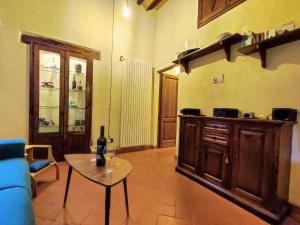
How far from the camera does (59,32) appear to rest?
3.53 meters

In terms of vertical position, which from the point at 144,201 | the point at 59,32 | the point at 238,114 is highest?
the point at 59,32

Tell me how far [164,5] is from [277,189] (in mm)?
4428

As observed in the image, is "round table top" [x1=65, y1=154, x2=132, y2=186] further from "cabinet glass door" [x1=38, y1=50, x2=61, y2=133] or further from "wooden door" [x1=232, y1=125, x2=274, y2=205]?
"cabinet glass door" [x1=38, y1=50, x2=61, y2=133]

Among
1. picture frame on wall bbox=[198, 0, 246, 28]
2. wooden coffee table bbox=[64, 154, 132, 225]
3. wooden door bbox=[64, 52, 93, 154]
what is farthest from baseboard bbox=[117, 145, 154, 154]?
picture frame on wall bbox=[198, 0, 246, 28]

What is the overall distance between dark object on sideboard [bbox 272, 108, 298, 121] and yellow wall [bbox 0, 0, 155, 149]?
318 cm

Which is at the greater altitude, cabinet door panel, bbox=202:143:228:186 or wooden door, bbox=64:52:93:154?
wooden door, bbox=64:52:93:154

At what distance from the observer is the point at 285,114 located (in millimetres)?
1911

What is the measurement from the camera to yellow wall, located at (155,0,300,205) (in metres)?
1.99

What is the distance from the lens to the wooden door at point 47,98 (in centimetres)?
329

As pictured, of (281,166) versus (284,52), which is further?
(284,52)

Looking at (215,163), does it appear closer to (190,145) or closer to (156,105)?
(190,145)

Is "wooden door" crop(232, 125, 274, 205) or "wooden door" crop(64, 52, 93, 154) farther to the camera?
"wooden door" crop(64, 52, 93, 154)

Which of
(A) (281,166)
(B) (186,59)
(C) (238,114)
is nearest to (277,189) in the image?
(A) (281,166)

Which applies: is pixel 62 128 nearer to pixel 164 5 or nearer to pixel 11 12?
pixel 11 12
